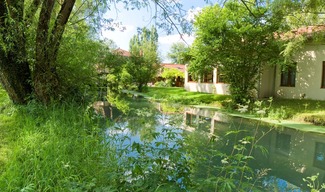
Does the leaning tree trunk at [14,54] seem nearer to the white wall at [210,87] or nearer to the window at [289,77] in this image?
the window at [289,77]

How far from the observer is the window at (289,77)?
539 inches

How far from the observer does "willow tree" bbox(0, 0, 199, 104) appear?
515cm

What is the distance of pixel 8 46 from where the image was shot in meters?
5.11

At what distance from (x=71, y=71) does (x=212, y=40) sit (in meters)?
7.63

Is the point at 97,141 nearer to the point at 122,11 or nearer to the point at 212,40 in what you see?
the point at 122,11

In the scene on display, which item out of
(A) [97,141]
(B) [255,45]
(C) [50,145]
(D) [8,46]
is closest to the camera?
(C) [50,145]

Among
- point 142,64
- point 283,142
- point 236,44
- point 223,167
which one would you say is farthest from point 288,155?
point 142,64

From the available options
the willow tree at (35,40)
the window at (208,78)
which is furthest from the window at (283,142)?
the window at (208,78)

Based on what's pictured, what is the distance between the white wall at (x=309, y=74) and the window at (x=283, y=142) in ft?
19.9

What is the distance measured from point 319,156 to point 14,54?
6965 mm

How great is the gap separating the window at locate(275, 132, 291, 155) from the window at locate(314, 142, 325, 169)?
0.61m

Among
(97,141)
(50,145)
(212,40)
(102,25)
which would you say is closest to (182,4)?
(102,25)

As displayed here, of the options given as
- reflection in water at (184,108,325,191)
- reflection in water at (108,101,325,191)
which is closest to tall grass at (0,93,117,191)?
reflection in water at (108,101,325,191)

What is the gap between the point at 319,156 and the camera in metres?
5.84
